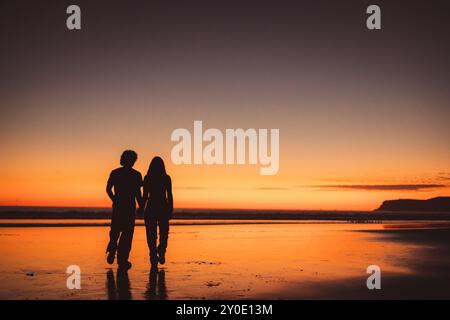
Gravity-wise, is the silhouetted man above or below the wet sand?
above

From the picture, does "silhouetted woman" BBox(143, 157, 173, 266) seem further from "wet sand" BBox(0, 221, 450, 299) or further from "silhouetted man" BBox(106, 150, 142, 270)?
"wet sand" BBox(0, 221, 450, 299)

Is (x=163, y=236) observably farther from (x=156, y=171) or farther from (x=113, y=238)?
(x=156, y=171)

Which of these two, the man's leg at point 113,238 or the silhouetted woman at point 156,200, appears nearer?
the man's leg at point 113,238

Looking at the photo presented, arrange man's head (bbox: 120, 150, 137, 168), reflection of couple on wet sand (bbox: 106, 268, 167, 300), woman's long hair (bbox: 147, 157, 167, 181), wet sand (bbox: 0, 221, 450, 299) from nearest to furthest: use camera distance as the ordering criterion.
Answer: reflection of couple on wet sand (bbox: 106, 268, 167, 300) < wet sand (bbox: 0, 221, 450, 299) < man's head (bbox: 120, 150, 137, 168) < woman's long hair (bbox: 147, 157, 167, 181)

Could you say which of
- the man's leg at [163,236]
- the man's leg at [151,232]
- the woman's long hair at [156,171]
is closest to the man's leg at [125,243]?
the man's leg at [151,232]

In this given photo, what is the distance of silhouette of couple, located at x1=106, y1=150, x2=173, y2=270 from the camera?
1126 cm

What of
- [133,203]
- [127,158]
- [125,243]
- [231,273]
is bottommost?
[231,273]

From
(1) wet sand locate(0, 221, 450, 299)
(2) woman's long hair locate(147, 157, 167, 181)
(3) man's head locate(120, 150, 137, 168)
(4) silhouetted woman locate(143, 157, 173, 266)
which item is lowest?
(1) wet sand locate(0, 221, 450, 299)

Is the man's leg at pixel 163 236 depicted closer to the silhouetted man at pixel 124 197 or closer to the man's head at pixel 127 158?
the silhouetted man at pixel 124 197

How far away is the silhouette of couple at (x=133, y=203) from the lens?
443 inches

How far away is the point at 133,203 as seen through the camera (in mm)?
11391

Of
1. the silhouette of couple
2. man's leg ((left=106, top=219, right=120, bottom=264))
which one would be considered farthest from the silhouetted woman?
man's leg ((left=106, top=219, right=120, bottom=264))

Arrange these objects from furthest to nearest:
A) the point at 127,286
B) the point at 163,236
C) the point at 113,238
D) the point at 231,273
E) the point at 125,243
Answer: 1. the point at 163,236
2. the point at 113,238
3. the point at 125,243
4. the point at 231,273
5. the point at 127,286

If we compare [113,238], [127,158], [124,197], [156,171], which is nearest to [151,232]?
[113,238]
